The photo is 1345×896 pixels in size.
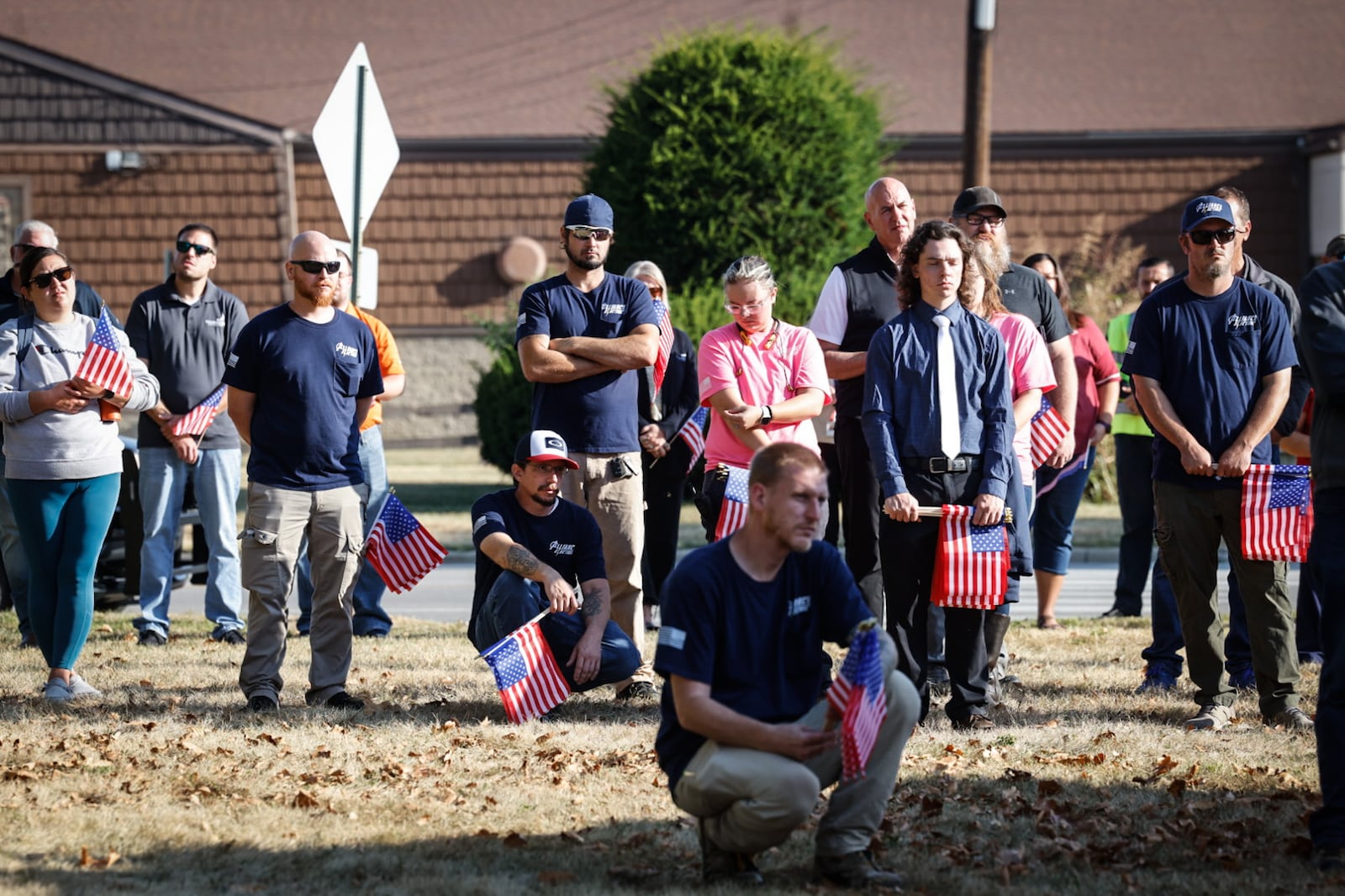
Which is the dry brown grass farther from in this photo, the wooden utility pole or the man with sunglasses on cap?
the wooden utility pole

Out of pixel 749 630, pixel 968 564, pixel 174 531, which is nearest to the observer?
pixel 749 630

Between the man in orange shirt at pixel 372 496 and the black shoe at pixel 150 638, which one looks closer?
the black shoe at pixel 150 638

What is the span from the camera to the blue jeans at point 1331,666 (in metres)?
5.18

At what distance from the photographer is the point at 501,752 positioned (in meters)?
6.82

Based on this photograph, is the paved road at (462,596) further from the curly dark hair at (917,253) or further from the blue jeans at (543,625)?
the curly dark hair at (917,253)

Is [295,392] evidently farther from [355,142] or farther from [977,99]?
[977,99]

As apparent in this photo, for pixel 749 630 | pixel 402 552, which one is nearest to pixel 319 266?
pixel 402 552

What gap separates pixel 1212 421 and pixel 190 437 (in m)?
6.07

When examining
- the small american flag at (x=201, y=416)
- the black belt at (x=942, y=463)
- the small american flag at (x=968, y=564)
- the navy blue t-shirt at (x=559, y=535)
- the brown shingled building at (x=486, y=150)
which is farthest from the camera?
the brown shingled building at (x=486, y=150)

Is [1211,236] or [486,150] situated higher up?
[486,150]

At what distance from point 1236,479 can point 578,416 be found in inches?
122

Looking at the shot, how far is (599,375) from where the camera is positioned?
8109mm

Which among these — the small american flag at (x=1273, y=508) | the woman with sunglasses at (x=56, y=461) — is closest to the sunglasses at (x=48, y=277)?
the woman with sunglasses at (x=56, y=461)

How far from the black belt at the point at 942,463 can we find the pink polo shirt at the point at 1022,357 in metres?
0.76
